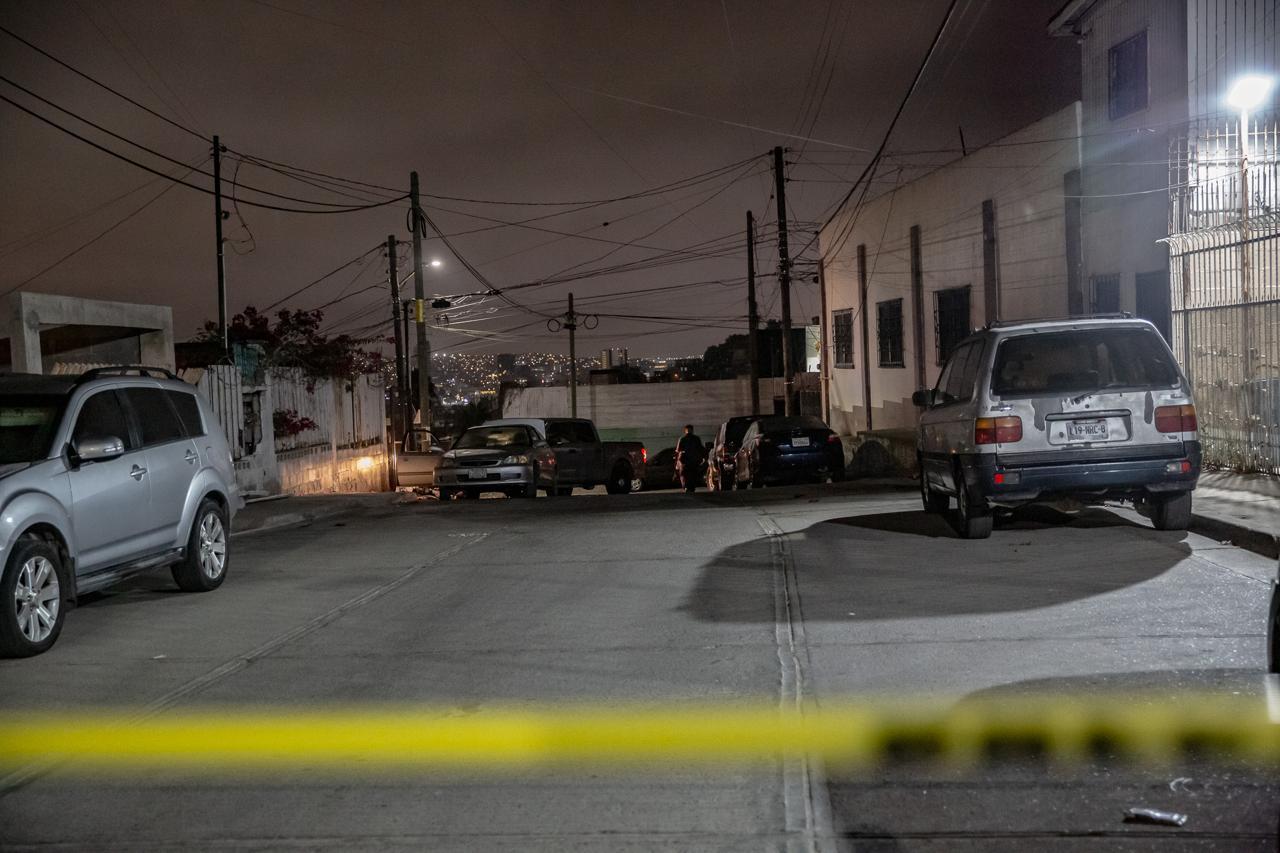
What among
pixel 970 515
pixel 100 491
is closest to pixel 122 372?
pixel 100 491

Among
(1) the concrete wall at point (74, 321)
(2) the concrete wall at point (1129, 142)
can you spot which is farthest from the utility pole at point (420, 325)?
(2) the concrete wall at point (1129, 142)

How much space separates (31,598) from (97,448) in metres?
1.16

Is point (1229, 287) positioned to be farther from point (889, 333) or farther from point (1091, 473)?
point (889, 333)

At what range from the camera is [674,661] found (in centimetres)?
711

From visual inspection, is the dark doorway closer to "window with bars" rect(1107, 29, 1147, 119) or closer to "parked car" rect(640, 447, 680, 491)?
"window with bars" rect(1107, 29, 1147, 119)

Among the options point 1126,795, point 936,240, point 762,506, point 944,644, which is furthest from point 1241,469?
point 936,240

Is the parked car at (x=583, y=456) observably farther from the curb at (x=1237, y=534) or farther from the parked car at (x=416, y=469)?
the curb at (x=1237, y=534)

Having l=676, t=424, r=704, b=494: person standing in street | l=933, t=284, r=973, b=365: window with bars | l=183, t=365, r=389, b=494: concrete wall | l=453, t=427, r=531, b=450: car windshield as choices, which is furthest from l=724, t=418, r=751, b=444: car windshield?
l=183, t=365, r=389, b=494: concrete wall

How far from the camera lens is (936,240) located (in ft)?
98.8

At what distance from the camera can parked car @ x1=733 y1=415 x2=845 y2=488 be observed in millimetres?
21922

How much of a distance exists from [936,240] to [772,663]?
24.8 meters

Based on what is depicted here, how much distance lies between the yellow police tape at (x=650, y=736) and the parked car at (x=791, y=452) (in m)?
16.0

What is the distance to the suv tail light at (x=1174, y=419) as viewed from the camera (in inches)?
405

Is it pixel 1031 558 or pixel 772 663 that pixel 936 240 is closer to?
pixel 1031 558
